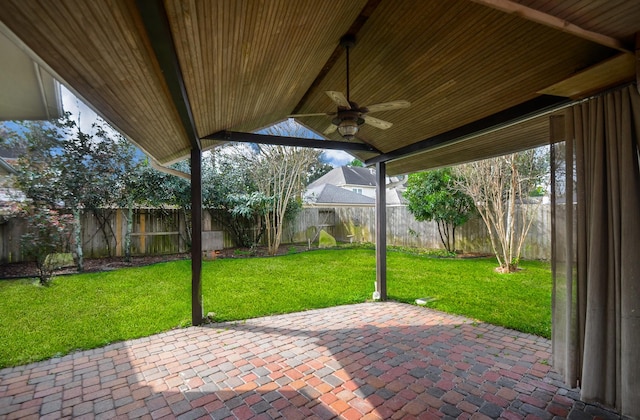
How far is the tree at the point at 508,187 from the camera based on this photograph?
22.9 ft

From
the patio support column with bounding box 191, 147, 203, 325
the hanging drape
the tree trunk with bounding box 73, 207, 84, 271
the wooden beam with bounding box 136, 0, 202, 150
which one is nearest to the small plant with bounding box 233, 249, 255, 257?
the tree trunk with bounding box 73, 207, 84, 271

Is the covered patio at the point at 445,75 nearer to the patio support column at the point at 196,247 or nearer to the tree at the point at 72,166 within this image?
the patio support column at the point at 196,247

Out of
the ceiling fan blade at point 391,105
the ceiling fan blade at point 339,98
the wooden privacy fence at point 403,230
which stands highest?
the ceiling fan blade at point 339,98

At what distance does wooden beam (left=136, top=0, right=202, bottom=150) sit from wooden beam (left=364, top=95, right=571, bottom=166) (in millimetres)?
2841

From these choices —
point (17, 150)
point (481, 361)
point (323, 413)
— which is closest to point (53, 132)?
point (17, 150)

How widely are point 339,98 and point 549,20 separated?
152 centimetres

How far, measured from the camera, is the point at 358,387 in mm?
2533

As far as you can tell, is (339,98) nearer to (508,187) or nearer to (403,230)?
(508,187)

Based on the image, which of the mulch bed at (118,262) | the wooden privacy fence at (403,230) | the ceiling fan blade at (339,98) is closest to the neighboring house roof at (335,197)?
the wooden privacy fence at (403,230)

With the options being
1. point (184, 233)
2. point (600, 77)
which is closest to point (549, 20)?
point (600, 77)

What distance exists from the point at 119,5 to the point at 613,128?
279cm

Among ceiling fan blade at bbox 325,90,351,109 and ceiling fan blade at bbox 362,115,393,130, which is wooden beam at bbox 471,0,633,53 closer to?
ceiling fan blade at bbox 325,90,351,109

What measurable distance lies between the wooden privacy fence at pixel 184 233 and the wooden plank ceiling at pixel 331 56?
593 cm

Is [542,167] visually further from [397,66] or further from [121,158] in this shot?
[121,158]
